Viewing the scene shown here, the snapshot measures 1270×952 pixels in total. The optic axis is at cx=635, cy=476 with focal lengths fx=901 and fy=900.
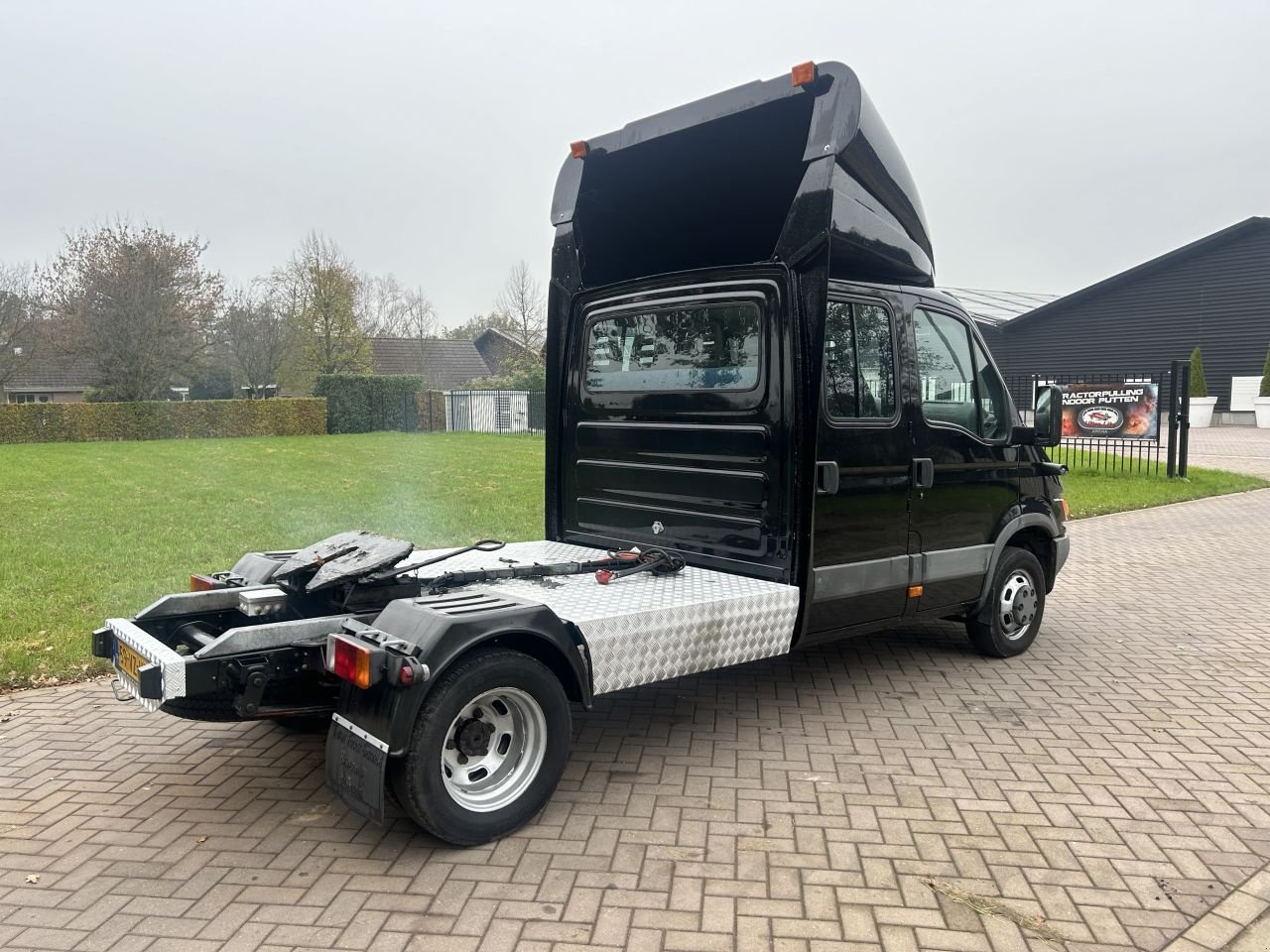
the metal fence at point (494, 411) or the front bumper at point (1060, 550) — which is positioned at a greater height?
the metal fence at point (494, 411)

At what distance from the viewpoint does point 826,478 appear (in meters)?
4.47

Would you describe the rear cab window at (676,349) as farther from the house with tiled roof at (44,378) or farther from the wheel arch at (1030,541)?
the house with tiled roof at (44,378)

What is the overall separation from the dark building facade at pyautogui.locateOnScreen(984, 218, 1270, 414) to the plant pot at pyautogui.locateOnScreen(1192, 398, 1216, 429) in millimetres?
3143

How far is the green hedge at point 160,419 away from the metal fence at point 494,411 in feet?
15.6

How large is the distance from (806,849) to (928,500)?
2352mm

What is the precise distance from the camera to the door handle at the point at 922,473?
5.01m

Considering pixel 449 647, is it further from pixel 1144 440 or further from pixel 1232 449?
pixel 1232 449

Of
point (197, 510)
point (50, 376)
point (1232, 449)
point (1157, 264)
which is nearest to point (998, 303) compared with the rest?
point (1157, 264)

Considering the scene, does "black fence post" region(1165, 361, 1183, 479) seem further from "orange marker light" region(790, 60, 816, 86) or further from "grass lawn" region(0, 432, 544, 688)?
"orange marker light" region(790, 60, 816, 86)

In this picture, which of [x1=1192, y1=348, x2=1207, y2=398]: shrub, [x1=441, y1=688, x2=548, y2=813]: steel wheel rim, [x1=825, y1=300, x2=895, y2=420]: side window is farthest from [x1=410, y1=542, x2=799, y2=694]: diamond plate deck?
[x1=1192, y1=348, x2=1207, y2=398]: shrub

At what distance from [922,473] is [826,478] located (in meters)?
0.85

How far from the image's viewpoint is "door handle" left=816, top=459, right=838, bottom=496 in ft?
14.6

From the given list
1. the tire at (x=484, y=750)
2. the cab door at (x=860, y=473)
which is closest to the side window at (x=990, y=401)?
the cab door at (x=860, y=473)

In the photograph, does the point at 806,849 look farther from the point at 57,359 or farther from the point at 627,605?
the point at 57,359
